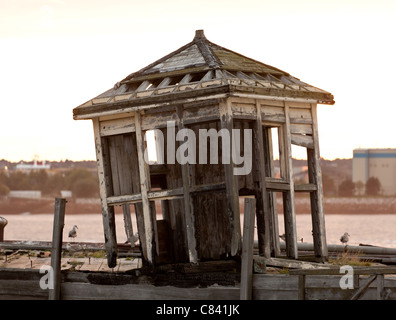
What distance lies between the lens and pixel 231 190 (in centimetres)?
1608

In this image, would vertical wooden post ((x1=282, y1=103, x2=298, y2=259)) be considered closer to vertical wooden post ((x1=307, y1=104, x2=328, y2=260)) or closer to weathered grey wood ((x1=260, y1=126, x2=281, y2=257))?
vertical wooden post ((x1=307, y1=104, x2=328, y2=260))

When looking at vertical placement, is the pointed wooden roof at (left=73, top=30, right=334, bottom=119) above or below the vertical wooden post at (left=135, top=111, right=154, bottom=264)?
above

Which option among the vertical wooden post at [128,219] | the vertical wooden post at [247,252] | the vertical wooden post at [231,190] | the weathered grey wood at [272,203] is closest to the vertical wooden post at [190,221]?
the vertical wooden post at [231,190]

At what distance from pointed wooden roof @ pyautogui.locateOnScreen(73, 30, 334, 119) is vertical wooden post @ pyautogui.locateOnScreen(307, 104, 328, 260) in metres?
0.72

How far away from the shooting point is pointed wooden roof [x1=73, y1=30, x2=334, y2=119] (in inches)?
648

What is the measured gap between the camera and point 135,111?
17344 millimetres

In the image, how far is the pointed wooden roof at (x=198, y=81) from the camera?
1647 cm

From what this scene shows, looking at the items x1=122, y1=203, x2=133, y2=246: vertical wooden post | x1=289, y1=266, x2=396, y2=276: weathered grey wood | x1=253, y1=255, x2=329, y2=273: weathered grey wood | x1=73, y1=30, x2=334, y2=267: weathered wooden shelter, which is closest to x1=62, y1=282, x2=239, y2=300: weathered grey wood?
x1=73, y1=30, x2=334, y2=267: weathered wooden shelter

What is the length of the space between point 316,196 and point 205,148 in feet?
8.29

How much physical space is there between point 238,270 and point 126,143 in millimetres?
3666

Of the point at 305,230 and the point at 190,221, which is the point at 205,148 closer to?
the point at 190,221

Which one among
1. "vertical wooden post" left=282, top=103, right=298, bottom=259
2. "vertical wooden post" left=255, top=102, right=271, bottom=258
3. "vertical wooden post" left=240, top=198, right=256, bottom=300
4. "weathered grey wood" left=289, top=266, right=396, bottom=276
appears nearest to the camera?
"weathered grey wood" left=289, top=266, right=396, bottom=276
